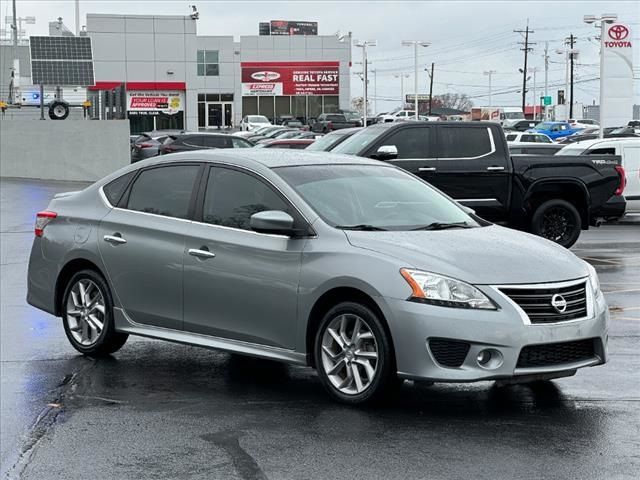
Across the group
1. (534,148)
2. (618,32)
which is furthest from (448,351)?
(618,32)

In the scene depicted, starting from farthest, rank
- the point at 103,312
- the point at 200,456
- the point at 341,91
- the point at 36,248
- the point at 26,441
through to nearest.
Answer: the point at 341,91 → the point at 36,248 → the point at 103,312 → the point at 26,441 → the point at 200,456

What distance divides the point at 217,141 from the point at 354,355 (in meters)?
24.3

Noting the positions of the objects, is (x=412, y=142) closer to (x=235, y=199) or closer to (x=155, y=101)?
(x=235, y=199)

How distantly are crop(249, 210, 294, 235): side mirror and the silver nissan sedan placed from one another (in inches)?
0.4

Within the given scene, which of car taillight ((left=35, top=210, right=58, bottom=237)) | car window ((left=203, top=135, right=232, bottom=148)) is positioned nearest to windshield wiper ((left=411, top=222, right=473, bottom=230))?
car taillight ((left=35, top=210, right=58, bottom=237))

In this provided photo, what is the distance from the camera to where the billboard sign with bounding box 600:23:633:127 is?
117ft

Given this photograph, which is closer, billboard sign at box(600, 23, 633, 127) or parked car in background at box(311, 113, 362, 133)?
billboard sign at box(600, 23, 633, 127)

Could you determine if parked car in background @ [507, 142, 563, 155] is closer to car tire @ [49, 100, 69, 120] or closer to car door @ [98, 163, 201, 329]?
car tire @ [49, 100, 69, 120]

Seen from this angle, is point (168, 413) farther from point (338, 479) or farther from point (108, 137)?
point (108, 137)

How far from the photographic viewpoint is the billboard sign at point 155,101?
72.4m

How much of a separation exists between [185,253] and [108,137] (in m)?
27.6

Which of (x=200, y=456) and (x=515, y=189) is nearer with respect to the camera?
(x=200, y=456)

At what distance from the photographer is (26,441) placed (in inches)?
247

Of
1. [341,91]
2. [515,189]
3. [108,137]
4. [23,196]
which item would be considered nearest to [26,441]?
[515,189]
